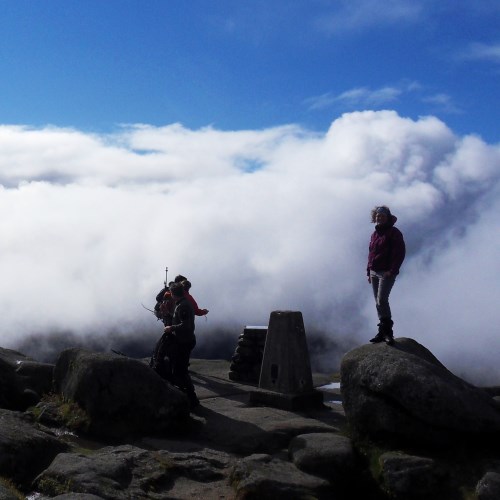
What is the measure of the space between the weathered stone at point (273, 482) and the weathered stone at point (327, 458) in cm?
17

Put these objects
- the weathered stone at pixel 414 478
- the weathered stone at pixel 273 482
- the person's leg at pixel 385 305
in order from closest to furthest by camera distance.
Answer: the weathered stone at pixel 273 482, the weathered stone at pixel 414 478, the person's leg at pixel 385 305

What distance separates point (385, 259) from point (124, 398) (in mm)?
4933

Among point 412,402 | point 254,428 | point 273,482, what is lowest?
point 273,482

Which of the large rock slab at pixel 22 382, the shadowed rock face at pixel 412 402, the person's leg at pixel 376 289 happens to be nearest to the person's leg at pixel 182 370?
the large rock slab at pixel 22 382

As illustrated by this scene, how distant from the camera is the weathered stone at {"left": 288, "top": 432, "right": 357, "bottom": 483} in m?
9.30

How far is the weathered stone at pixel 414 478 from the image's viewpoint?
889 centimetres

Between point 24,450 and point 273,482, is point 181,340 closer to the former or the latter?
point 24,450

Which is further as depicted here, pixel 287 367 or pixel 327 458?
pixel 287 367

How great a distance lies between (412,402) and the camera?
9.59 m

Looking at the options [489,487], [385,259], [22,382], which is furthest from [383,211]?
[22,382]

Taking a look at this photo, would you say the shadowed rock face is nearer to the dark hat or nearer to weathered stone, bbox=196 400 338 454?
weathered stone, bbox=196 400 338 454

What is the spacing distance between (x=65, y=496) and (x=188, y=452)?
284 cm

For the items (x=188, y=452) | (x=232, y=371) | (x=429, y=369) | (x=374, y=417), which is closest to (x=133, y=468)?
(x=188, y=452)

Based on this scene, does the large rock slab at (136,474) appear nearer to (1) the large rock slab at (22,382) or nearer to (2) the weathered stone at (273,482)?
(2) the weathered stone at (273,482)
